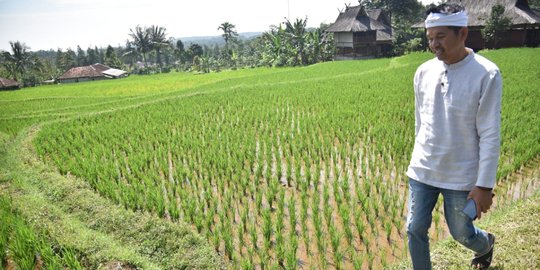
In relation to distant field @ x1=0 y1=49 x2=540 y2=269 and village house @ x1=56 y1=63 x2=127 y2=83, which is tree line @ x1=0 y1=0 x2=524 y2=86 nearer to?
village house @ x1=56 y1=63 x2=127 y2=83

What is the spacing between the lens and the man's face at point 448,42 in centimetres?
177

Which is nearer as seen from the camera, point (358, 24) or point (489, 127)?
point (489, 127)

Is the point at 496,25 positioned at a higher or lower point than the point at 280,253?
higher

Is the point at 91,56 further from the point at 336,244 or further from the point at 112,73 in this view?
the point at 336,244

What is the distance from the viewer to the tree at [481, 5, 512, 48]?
19188 mm

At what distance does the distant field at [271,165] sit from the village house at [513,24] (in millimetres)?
12329

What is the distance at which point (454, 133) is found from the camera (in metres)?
1.88

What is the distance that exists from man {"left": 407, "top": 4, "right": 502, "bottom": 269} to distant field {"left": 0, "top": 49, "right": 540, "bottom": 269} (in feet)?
2.73

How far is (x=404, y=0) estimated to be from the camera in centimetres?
3631

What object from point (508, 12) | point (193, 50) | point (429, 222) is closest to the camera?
point (429, 222)

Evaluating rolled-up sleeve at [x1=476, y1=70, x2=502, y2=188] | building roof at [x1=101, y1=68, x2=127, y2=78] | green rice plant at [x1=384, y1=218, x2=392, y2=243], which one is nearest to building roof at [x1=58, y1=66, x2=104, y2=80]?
building roof at [x1=101, y1=68, x2=127, y2=78]

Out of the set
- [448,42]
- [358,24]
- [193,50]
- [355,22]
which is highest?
[193,50]

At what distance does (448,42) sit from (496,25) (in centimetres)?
2217

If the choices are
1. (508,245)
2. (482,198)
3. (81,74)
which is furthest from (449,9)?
(81,74)
